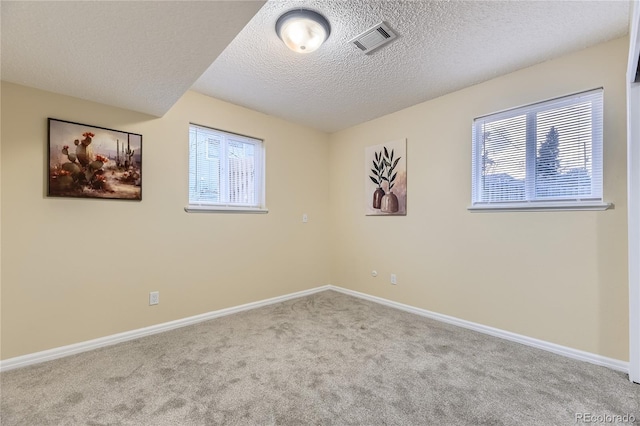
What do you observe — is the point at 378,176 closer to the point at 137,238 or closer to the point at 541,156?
the point at 541,156

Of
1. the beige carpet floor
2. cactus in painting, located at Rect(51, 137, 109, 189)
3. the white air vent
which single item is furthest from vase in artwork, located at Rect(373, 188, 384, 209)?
cactus in painting, located at Rect(51, 137, 109, 189)

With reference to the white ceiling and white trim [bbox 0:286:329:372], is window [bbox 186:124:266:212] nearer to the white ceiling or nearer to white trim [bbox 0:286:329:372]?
the white ceiling

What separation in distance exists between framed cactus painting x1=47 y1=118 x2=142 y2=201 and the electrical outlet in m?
0.94

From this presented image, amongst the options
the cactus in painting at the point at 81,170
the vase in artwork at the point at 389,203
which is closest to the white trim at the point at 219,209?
the cactus in painting at the point at 81,170

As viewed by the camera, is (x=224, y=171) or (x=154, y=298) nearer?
(x=154, y=298)

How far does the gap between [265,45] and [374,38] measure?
83cm

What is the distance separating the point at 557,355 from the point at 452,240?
1239mm

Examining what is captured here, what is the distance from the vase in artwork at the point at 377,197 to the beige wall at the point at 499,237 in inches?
7.2

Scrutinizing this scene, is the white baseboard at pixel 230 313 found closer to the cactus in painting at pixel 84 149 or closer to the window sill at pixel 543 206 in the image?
the window sill at pixel 543 206

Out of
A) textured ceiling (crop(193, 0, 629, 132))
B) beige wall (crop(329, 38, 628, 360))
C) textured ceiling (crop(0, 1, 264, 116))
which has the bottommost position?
beige wall (crop(329, 38, 628, 360))

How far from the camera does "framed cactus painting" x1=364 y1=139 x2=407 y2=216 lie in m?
3.41

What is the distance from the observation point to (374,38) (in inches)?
79.2

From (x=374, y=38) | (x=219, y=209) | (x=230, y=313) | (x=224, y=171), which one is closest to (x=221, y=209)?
(x=219, y=209)

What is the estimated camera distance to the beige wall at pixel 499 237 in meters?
2.08
